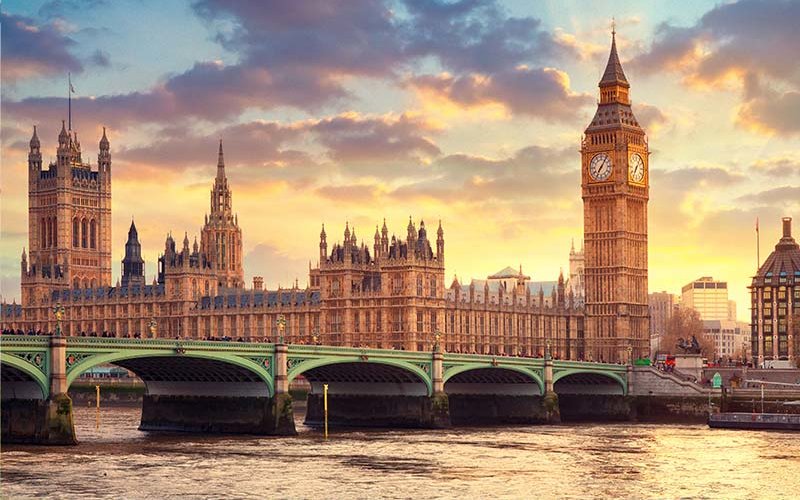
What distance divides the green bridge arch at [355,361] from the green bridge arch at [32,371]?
666 inches

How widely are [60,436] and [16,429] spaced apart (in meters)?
2.61

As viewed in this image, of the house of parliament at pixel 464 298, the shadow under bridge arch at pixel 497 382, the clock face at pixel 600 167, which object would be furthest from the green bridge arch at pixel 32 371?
the clock face at pixel 600 167

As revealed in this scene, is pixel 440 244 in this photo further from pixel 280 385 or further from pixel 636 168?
pixel 280 385

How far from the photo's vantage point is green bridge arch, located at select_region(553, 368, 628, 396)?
113312 millimetres

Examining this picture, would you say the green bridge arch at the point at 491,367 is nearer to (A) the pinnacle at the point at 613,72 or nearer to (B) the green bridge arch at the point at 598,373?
(B) the green bridge arch at the point at 598,373

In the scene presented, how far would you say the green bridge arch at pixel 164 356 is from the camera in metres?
77.6

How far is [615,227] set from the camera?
162m

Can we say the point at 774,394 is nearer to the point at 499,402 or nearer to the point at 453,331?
the point at 499,402

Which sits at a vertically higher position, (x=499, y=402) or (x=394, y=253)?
(x=394, y=253)

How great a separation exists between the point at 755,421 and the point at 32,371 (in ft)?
164

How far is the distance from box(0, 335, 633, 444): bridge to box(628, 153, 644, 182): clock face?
43040mm

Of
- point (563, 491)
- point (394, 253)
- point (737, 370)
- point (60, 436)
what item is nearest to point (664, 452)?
point (563, 491)

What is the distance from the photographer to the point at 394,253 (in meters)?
152

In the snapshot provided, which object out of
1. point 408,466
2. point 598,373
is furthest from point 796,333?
point 408,466
